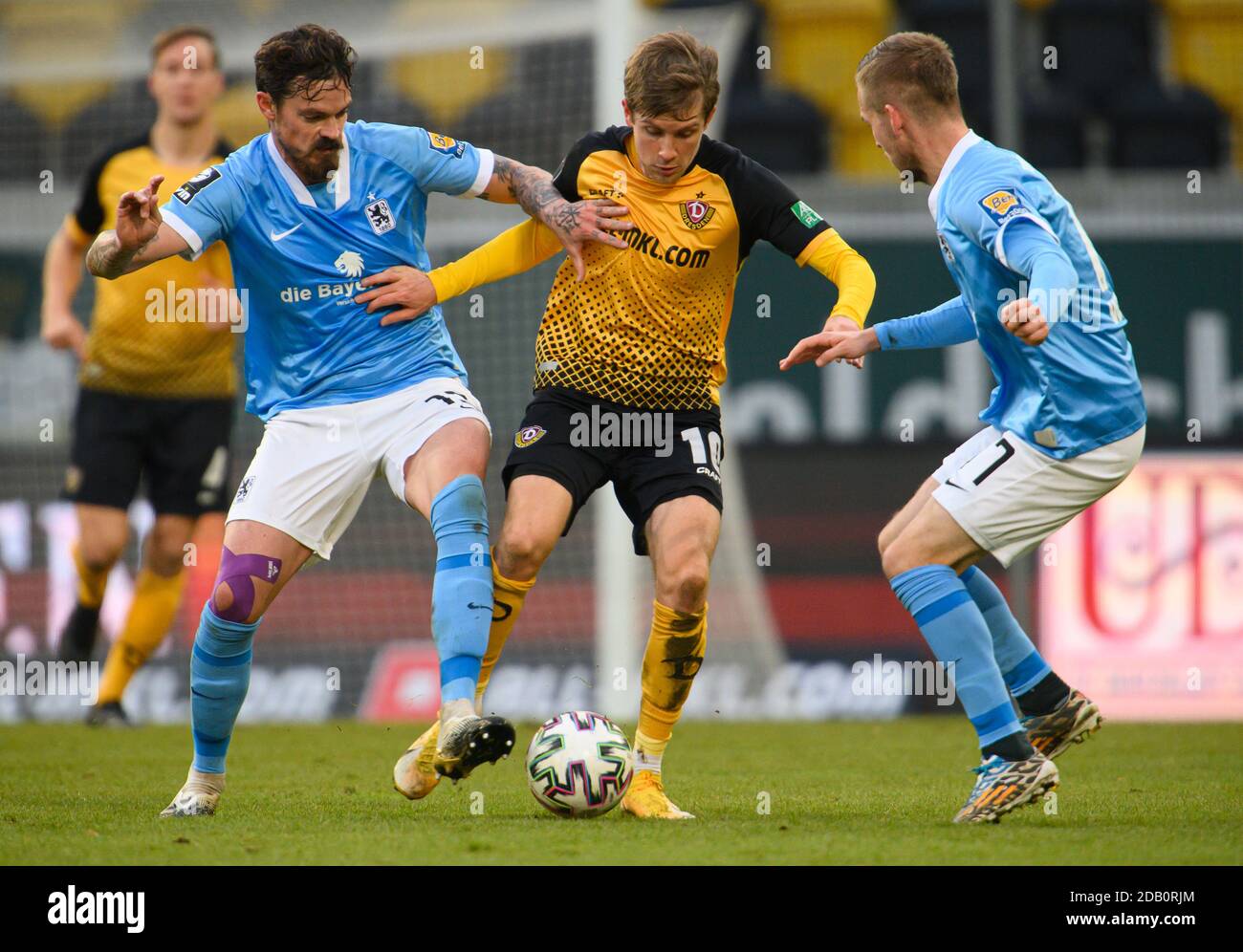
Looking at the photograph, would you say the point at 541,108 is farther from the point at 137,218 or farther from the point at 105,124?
the point at 137,218

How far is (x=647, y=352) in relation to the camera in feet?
16.8

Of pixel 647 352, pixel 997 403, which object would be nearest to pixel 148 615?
pixel 647 352

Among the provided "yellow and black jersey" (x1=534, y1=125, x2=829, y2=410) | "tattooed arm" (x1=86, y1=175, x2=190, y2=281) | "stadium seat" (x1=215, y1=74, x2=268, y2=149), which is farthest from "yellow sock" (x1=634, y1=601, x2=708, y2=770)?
"stadium seat" (x1=215, y1=74, x2=268, y2=149)

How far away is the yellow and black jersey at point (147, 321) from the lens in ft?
25.4

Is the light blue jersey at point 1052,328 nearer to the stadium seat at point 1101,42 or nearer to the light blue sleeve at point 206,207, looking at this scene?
the light blue sleeve at point 206,207

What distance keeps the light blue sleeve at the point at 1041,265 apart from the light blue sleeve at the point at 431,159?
1658 millimetres

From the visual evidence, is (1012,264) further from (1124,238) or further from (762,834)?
(1124,238)

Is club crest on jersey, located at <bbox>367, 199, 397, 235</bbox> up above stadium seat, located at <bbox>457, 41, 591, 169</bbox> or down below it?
below

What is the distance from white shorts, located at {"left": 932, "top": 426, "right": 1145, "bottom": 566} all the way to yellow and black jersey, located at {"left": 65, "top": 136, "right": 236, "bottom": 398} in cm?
426

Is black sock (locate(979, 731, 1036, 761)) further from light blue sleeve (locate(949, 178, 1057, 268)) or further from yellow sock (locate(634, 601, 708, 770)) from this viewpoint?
light blue sleeve (locate(949, 178, 1057, 268))

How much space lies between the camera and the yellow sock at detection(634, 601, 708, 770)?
16.2 feet

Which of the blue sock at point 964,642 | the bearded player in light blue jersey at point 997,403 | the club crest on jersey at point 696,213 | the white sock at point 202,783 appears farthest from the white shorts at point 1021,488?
the white sock at point 202,783
